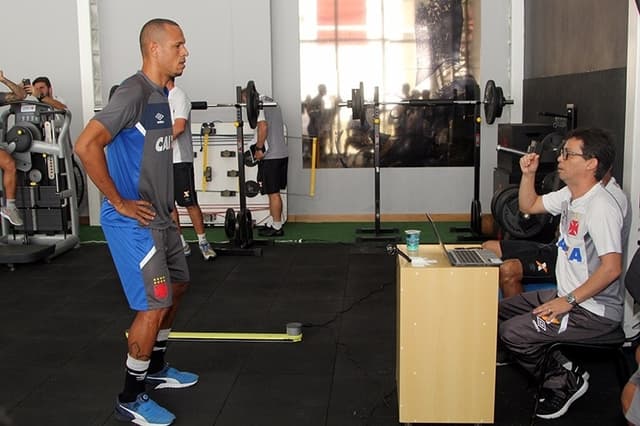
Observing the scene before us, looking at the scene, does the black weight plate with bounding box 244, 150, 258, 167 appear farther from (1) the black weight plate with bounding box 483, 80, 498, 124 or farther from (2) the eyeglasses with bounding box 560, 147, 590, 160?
(2) the eyeglasses with bounding box 560, 147, 590, 160

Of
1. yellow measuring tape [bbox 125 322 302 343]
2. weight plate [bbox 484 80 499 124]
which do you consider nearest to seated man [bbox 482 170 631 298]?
yellow measuring tape [bbox 125 322 302 343]

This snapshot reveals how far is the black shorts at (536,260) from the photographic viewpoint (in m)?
3.26

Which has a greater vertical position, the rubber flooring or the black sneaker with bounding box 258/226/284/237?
the black sneaker with bounding box 258/226/284/237

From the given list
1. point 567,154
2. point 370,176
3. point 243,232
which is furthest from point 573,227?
→ point 370,176

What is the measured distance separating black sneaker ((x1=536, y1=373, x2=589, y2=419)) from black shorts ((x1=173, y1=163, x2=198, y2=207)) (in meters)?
2.95

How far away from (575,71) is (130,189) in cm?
Result: 312

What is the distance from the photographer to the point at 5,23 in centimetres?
666

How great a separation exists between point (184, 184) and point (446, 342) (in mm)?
2923

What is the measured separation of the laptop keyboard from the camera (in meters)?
2.41

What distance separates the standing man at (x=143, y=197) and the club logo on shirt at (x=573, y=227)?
1.40 meters

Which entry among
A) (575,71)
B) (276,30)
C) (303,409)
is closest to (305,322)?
(303,409)

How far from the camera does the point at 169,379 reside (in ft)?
9.64

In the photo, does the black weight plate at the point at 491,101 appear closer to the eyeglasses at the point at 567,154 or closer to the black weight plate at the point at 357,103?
the black weight plate at the point at 357,103

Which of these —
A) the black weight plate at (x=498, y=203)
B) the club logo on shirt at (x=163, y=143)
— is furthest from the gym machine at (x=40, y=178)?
the black weight plate at (x=498, y=203)
